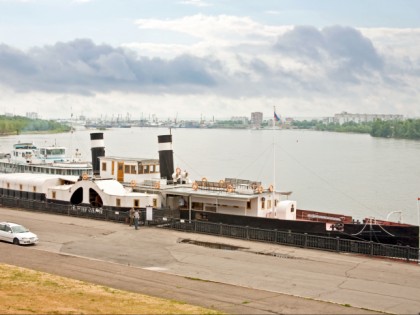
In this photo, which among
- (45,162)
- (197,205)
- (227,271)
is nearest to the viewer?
(227,271)

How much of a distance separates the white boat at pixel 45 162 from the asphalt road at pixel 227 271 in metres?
22.9

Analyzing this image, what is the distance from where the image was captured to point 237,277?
26.6 meters

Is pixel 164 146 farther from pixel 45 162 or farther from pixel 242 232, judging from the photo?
pixel 45 162

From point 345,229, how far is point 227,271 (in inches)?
389

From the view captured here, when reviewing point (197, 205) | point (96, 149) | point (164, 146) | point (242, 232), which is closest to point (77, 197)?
point (96, 149)

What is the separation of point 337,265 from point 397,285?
4.16m

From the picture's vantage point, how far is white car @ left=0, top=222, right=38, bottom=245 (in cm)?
3291

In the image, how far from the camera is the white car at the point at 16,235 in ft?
108

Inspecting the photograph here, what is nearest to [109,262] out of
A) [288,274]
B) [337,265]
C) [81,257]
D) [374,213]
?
[81,257]

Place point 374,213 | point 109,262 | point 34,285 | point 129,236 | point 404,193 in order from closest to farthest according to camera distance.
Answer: point 34,285 < point 109,262 < point 129,236 < point 374,213 < point 404,193

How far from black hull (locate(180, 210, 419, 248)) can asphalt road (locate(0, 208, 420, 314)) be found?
7.03 ft

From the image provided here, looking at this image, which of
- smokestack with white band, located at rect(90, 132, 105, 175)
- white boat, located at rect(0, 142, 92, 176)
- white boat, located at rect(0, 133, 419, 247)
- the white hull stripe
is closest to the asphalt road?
white boat, located at rect(0, 133, 419, 247)

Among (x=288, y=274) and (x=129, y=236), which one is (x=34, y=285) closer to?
(x=288, y=274)

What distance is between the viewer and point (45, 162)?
2643 inches
